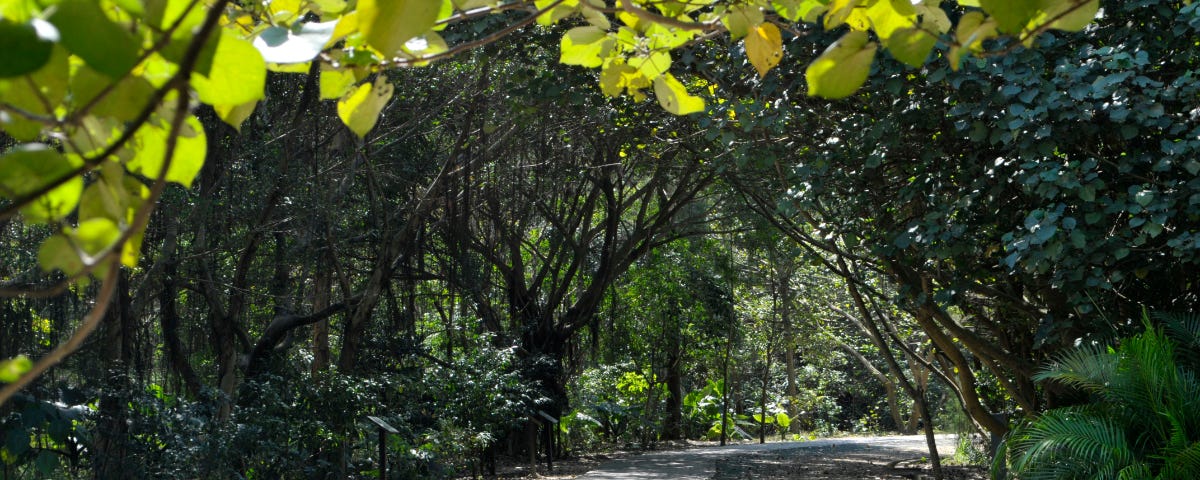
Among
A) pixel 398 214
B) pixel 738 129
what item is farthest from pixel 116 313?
pixel 738 129

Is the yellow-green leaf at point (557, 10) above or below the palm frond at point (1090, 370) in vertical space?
above

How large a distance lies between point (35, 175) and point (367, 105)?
2.33 ft

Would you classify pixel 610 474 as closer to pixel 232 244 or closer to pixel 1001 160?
pixel 232 244

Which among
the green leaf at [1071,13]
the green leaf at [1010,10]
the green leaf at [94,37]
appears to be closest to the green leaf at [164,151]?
the green leaf at [94,37]

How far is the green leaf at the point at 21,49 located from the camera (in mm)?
814

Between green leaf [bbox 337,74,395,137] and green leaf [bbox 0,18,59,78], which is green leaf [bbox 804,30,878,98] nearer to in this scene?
green leaf [bbox 337,74,395,137]

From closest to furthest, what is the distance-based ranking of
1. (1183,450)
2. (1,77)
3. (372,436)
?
(1,77) → (1183,450) → (372,436)

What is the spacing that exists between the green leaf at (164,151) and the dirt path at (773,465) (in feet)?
34.3

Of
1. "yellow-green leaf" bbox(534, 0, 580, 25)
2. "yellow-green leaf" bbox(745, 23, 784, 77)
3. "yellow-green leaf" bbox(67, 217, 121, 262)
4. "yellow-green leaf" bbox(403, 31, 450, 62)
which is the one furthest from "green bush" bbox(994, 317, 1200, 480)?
"yellow-green leaf" bbox(67, 217, 121, 262)

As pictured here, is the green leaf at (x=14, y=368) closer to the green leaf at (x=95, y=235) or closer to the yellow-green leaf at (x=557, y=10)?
the green leaf at (x=95, y=235)

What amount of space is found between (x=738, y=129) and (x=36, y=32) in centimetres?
704

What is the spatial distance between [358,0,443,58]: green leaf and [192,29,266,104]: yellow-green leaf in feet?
0.68

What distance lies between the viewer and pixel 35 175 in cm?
94

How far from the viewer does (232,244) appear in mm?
8938
